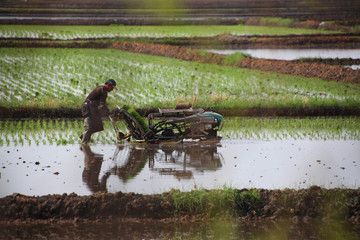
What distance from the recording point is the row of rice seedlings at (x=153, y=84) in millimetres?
11391

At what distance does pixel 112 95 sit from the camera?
1291 cm

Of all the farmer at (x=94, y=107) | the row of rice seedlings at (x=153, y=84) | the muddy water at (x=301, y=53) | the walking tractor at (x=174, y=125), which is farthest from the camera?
the muddy water at (x=301, y=53)

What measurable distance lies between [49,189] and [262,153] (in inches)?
135

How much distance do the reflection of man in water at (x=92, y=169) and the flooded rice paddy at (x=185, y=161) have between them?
0.01m

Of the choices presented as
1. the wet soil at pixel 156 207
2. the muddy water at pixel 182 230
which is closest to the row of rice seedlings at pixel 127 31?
the wet soil at pixel 156 207

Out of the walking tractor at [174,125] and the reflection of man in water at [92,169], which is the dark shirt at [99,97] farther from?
the reflection of man in water at [92,169]

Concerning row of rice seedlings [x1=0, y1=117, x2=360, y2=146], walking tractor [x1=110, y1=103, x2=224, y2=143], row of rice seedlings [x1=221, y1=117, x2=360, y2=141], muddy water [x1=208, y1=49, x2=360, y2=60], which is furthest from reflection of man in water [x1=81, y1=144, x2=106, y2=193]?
muddy water [x1=208, y1=49, x2=360, y2=60]

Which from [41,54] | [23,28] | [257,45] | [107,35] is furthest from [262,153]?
[23,28]

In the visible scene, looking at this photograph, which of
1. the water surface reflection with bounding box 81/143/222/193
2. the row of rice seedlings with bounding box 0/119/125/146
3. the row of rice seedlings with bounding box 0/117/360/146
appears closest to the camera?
the water surface reflection with bounding box 81/143/222/193

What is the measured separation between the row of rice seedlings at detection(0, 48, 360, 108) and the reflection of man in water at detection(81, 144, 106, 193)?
3218 millimetres

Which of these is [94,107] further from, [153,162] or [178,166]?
[178,166]

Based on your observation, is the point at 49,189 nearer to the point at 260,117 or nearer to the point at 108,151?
the point at 108,151

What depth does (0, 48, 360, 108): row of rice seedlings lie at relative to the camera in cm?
1139

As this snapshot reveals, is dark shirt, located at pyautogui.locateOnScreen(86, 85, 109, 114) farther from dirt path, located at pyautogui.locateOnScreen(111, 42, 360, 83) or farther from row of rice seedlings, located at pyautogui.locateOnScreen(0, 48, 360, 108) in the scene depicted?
dirt path, located at pyautogui.locateOnScreen(111, 42, 360, 83)
